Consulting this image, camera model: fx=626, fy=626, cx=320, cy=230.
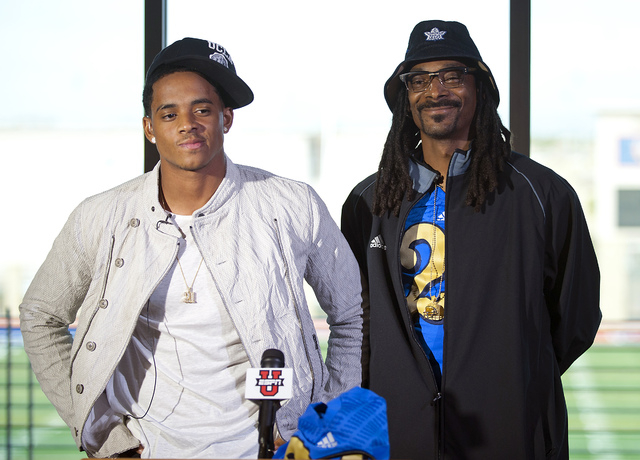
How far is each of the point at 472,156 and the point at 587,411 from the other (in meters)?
12.2

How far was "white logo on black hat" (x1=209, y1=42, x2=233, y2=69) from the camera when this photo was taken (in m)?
1.72

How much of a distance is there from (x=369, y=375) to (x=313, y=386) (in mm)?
446

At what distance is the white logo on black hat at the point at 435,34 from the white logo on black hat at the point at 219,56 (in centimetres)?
69

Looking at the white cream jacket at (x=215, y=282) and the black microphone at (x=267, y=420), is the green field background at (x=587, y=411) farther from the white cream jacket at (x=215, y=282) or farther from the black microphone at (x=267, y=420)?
the black microphone at (x=267, y=420)

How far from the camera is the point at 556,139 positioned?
7.99 m

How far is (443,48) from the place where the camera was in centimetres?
201

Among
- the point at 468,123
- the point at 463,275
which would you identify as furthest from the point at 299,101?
the point at 463,275

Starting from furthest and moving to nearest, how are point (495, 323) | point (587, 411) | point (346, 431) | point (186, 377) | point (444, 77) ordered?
1. point (587, 411)
2. point (444, 77)
3. point (495, 323)
4. point (186, 377)
5. point (346, 431)

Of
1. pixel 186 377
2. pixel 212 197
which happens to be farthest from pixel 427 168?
pixel 186 377

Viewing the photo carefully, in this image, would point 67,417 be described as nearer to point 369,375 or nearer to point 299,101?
point 369,375

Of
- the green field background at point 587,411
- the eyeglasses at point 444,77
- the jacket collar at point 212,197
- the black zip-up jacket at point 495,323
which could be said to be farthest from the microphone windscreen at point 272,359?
the green field background at point 587,411

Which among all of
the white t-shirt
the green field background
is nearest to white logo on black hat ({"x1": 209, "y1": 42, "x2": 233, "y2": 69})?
the white t-shirt

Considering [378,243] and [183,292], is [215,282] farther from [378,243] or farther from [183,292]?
[378,243]

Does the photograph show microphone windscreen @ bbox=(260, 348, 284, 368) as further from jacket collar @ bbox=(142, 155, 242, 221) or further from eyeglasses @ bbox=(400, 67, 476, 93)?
eyeglasses @ bbox=(400, 67, 476, 93)
